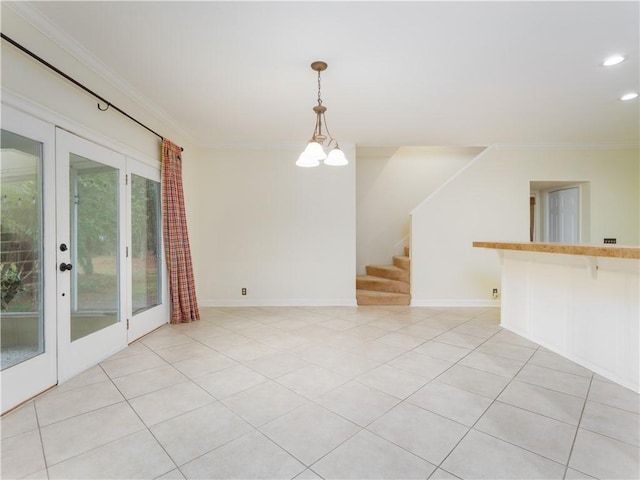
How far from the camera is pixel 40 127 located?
2.21 meters

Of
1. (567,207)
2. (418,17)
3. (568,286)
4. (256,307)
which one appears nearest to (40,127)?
(418,17)

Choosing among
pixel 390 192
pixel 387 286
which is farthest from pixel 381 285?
pixel 390 192

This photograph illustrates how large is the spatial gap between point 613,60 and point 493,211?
2.67 m

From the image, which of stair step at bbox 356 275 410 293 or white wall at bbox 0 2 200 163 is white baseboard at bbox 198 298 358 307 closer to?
stair step at bbox 356 275 410 293

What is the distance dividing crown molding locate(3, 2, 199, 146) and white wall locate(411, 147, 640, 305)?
13.3 feet

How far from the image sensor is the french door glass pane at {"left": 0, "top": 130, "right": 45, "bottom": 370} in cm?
201

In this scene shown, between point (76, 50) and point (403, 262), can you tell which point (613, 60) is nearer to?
point (403, 262)

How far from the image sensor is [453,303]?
5023 millimetres

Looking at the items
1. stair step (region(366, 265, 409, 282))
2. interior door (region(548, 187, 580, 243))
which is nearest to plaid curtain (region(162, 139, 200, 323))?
stair step (region(366, 265, 409, 282))

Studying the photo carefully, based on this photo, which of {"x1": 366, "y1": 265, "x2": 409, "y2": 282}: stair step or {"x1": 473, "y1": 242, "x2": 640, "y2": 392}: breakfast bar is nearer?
{"x1": 473, "y1": 242, "x2": 640, "y2": 392}: breakfast bar

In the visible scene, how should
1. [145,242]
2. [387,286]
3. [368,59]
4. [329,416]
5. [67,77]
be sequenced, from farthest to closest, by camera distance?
[387,286] < [145,242] < [368,59] < [67,77] < [329,416]

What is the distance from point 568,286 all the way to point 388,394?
6.82 feet

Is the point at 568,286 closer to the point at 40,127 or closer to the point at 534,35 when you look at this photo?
the point at 534,35

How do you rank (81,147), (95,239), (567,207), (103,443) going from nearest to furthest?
(103,443) → (81,147) → (95,239) → (567,207)
